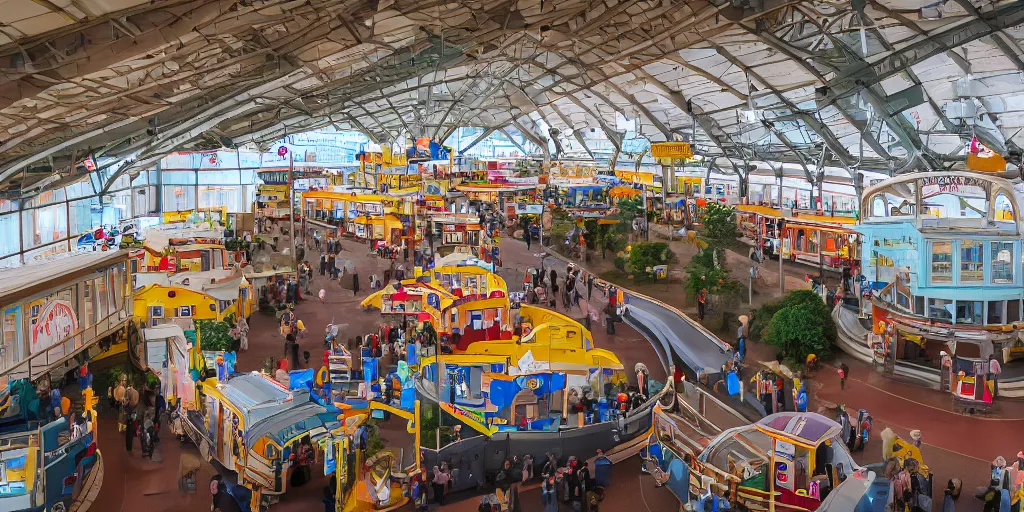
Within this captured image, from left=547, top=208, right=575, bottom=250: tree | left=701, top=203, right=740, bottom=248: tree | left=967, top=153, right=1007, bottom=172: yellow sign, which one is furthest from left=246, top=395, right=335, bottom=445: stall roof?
left=547, top=208, right=575, bottom=250: tree

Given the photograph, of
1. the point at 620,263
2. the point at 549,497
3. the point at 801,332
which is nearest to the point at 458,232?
the point at 620,263

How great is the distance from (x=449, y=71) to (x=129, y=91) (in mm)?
25528

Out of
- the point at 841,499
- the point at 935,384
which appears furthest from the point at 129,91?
the point at 935,384

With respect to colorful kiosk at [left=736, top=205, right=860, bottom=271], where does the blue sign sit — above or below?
below

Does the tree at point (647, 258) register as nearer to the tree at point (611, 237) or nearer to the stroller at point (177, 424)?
the tree at point (611, 237)

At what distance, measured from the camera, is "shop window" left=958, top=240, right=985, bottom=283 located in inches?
692

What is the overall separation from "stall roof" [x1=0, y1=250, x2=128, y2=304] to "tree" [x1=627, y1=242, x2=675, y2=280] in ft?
48.1

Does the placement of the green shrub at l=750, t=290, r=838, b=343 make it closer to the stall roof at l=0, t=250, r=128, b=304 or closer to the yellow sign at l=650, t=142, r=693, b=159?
the yellow sign at l=650, t=142, r=693, b=159

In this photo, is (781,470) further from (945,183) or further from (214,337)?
(214,337)

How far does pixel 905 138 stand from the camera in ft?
96.9

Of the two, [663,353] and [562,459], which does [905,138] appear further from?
[562,459]

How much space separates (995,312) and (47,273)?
690 inches

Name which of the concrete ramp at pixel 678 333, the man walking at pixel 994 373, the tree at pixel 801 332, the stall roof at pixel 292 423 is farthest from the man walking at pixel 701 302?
the stall roof at pixel 292 423

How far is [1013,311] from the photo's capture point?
1767cm
